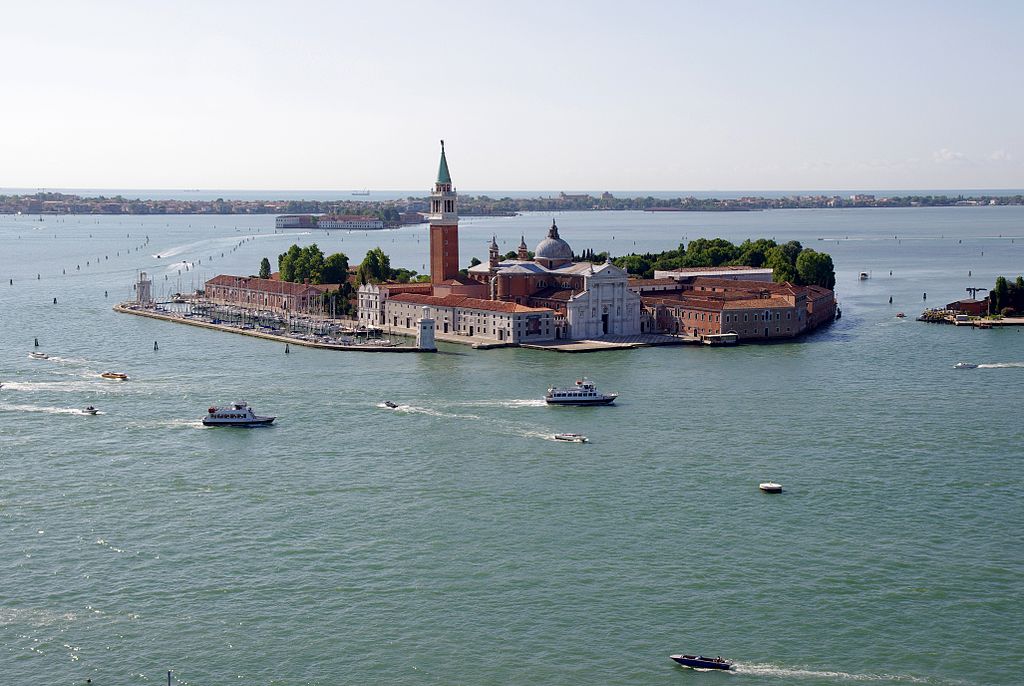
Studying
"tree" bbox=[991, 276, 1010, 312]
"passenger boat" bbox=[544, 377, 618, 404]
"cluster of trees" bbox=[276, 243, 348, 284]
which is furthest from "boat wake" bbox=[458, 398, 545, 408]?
"tree" bbox=[991, 276, 1010, 312]

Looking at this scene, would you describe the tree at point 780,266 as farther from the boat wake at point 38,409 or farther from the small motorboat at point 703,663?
the small motorboat at point 703,663

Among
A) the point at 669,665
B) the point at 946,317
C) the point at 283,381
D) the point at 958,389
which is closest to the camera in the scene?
the point at 669,665

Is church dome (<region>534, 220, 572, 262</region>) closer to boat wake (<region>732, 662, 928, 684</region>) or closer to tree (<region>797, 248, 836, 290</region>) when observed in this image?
tree (<region>797, 248, 836, 290</region>)

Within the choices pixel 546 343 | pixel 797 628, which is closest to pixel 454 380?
pixel 546 343

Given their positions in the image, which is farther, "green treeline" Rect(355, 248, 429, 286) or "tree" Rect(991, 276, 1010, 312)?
"green treeline" Rect(355, 248, 429, 286)

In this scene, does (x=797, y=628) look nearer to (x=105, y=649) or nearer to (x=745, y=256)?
(x=105, y=649)

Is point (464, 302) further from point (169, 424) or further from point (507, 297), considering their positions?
point (169, 424)
